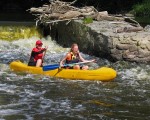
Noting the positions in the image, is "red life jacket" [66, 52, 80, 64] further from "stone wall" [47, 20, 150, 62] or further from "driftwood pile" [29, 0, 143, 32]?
"driftwood pile" [29, 0, 143, 32]

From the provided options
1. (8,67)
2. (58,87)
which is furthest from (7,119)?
(8,67)

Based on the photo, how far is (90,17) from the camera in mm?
13883

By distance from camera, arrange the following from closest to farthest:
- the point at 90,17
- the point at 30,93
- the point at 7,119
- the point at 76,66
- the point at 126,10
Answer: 1. the point at 7,119
2. the point at 30,93
3. the point at 76,66
4. the point at 90,17
5. the point at 126,10

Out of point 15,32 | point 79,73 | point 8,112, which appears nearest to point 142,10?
point 15,32

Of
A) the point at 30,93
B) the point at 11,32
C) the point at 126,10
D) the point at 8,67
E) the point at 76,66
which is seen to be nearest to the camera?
the point at 30,93

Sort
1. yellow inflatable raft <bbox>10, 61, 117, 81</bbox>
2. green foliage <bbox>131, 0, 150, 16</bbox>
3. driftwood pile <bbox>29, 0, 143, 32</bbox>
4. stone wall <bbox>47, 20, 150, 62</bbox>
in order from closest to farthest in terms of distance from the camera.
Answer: yellow inflatable raft <bbox>10, 61, 117, 81</bbox>, stone wall <bbox>47, 20, 150, 62</bbox>, driftwood pile <bbox>29, 0, 143, 32</bbox>, green foliage <bbox>131, 0, 150, 16</bbox>

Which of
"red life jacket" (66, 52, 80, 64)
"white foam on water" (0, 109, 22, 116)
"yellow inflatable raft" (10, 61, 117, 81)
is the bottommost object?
"white foam on water" (0, 109, 22, 116)

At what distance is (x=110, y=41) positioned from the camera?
11.2 meters

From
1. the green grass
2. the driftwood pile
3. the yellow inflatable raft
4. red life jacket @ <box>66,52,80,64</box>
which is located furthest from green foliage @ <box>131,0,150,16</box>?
the yellow inflatable raft

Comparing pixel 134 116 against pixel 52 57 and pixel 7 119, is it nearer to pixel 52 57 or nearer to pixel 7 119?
pixel 7 119

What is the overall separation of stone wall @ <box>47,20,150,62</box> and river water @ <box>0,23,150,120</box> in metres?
0.36

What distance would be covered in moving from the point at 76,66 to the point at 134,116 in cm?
323

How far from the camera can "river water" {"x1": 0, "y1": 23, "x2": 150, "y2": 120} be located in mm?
6488

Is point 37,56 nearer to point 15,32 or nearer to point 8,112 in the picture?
point 8,112
